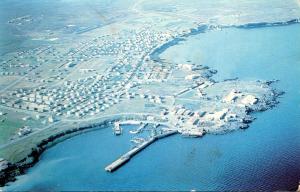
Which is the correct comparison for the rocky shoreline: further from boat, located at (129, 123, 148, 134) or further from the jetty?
the jetty

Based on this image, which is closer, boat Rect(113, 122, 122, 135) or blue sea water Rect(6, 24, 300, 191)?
blue sea water Rect(6, 24, 300, 191)

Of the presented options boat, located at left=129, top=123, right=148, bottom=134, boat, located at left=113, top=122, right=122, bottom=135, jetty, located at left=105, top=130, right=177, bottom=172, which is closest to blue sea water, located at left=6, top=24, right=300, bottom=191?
jetty, located at left=105, top=130, right=177, bottom=172

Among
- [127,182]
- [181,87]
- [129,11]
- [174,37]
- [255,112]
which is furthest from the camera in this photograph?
[129,11]

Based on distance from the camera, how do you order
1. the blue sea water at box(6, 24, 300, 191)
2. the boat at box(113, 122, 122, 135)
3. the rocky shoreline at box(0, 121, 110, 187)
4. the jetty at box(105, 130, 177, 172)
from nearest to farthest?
the blue sea water at box(6, 24, 300, 191), the rocky shoreline at box(0, 121, 110, 187), the jetty at box(105, 130, 177, 172), the boat at box(113, 122, 122, 135)

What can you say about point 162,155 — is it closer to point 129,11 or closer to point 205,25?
point 205,25

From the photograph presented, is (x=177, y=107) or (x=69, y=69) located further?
(x=69, y=69)

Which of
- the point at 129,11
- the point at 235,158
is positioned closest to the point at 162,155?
the point at 235,158

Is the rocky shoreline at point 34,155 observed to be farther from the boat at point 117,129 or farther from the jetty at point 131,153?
the jetty at point 131,153

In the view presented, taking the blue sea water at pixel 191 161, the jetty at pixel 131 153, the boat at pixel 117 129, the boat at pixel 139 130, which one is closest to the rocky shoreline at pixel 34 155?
the blue sea water at pixel 191 161
